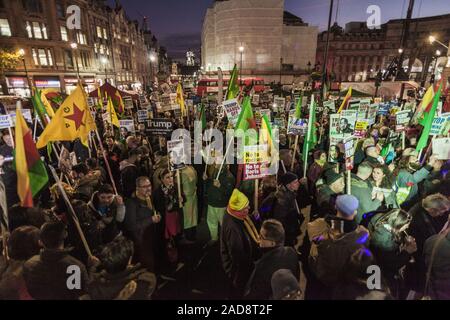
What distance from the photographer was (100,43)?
150 feet

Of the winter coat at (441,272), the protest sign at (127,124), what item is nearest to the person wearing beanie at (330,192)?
the winter coat at (441,272)

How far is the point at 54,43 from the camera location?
34031 mm

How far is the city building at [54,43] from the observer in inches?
1180

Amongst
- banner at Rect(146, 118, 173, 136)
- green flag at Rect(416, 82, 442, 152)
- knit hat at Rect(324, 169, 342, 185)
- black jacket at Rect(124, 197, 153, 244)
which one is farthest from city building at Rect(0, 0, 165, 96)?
green flag at Rect(416, 82, 442, 152)

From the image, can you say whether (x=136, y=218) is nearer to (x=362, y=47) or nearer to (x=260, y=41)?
(x=260, y=41)

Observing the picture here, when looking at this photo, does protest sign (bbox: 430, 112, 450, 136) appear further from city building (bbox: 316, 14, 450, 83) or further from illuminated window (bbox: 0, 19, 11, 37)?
city building (bbox: 316, 14, 450, 83)

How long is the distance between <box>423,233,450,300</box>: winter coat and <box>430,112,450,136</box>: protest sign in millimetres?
5325

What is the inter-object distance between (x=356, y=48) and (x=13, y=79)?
84.1m

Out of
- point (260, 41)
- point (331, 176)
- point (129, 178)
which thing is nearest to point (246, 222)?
point (331, 176)

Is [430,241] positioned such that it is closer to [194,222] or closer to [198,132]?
[194,222]

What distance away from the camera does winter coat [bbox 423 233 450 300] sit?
2840 millimetres

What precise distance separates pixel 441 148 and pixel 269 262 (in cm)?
490

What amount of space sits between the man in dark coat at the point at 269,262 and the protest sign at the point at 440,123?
21.3 ft
